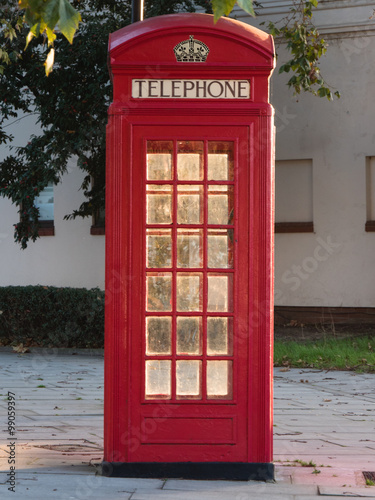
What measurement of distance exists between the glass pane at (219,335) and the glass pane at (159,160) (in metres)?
0.94

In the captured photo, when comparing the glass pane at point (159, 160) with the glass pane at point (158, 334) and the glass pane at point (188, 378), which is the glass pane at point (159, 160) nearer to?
the glass pane at point (158, 334)

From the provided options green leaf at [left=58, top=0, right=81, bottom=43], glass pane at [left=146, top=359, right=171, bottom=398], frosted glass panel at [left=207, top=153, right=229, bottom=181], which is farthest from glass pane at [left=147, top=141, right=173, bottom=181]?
green leaf at [left=58, top=0, right=81, bottom=43]

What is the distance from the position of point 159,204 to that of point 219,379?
1.15m

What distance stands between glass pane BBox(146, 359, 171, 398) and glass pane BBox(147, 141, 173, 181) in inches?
45.1

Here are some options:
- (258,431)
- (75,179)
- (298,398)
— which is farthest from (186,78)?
(75,179)

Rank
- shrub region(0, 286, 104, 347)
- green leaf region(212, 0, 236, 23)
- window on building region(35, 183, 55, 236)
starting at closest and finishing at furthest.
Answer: green leaf region(212, 0, 236, 23) → shrub region(0, 286, 104, 347) → window on building region(35, 183, 55, 236)

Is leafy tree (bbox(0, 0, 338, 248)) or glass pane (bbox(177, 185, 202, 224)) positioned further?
leafy tree (bbox(0, 0, 338, 248))

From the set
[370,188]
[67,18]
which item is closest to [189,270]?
[67,18]

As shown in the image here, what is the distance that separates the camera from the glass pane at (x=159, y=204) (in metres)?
5.01

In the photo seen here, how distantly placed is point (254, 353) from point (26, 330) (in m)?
8.86

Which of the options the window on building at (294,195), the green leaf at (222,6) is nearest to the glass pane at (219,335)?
the green leaf at (222,6)

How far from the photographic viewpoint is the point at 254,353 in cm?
493

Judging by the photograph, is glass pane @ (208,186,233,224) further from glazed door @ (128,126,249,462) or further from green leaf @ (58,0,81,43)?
green leaf @ (58,0,81,43)

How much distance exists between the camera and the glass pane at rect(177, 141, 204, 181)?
16.3 ft
